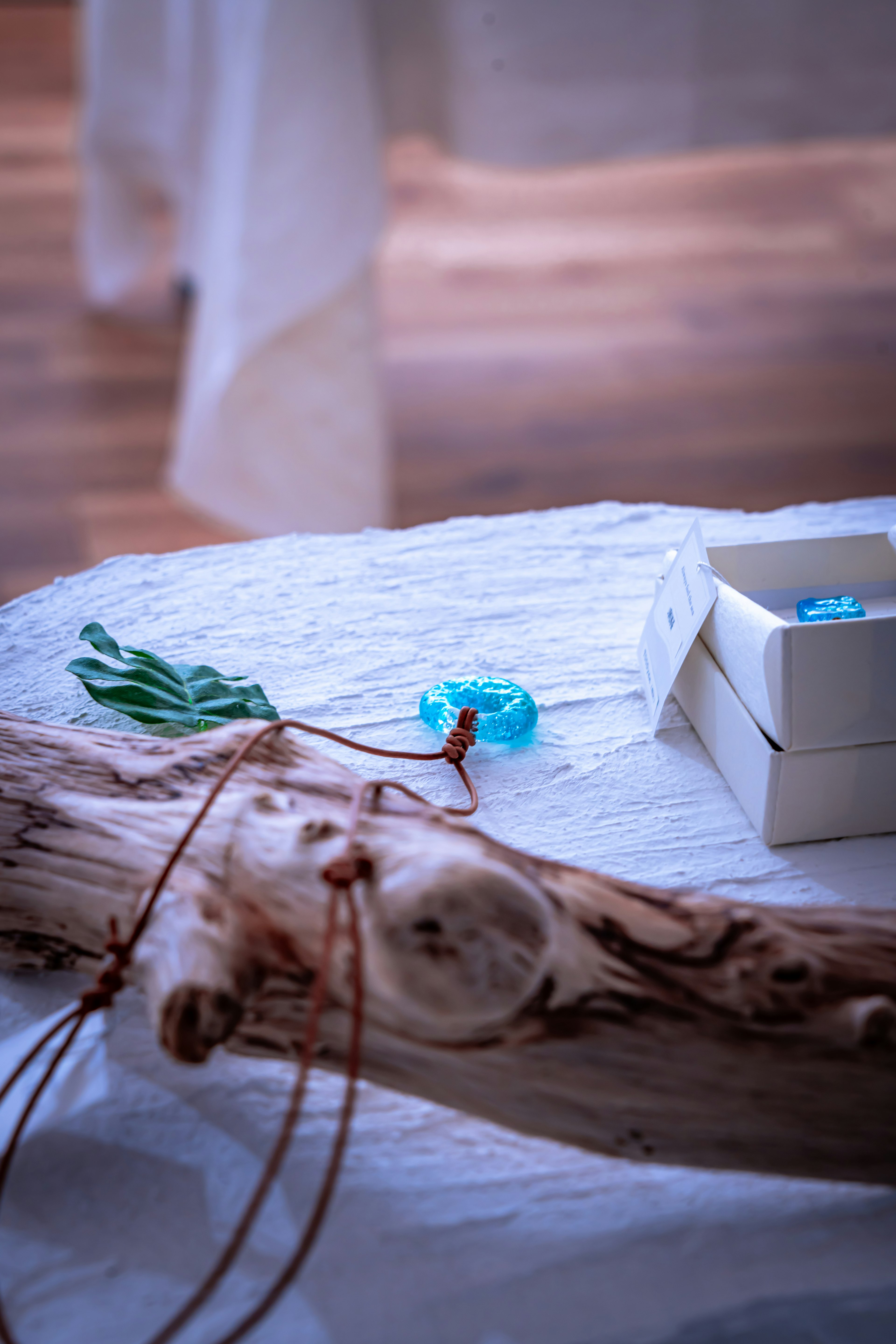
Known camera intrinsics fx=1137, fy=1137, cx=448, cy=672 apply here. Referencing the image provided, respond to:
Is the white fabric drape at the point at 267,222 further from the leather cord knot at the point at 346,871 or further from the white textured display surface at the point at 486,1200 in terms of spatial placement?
the leather cord knot at the point at 346,871

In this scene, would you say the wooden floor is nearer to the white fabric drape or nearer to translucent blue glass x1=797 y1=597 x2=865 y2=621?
the white fabric drape

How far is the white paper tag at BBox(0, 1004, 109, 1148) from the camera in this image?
0.57 metres

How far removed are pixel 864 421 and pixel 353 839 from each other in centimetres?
192

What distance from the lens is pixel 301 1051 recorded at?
1.75ft

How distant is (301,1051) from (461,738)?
0.29 meters

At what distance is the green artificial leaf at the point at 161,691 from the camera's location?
2.55 ft

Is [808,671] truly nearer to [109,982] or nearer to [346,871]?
[346,871]

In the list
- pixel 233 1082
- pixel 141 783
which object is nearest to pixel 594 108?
pixel 141 783

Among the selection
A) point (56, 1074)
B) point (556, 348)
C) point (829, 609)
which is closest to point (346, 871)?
point (56, 1074)

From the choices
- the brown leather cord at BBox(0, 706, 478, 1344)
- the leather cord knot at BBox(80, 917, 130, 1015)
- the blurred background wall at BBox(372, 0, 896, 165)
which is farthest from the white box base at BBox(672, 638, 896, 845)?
the blurred background wall at BBox(372, 0, 896, 165)

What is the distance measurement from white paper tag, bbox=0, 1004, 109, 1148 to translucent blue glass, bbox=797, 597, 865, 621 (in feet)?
1.74

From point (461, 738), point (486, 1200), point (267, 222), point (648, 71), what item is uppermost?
point (648, 71)

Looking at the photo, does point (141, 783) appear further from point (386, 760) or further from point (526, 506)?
point (526, 506)

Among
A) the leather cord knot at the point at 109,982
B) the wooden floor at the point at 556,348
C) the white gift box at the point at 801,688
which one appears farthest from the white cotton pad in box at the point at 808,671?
the wooden floor at the point at 556,348
